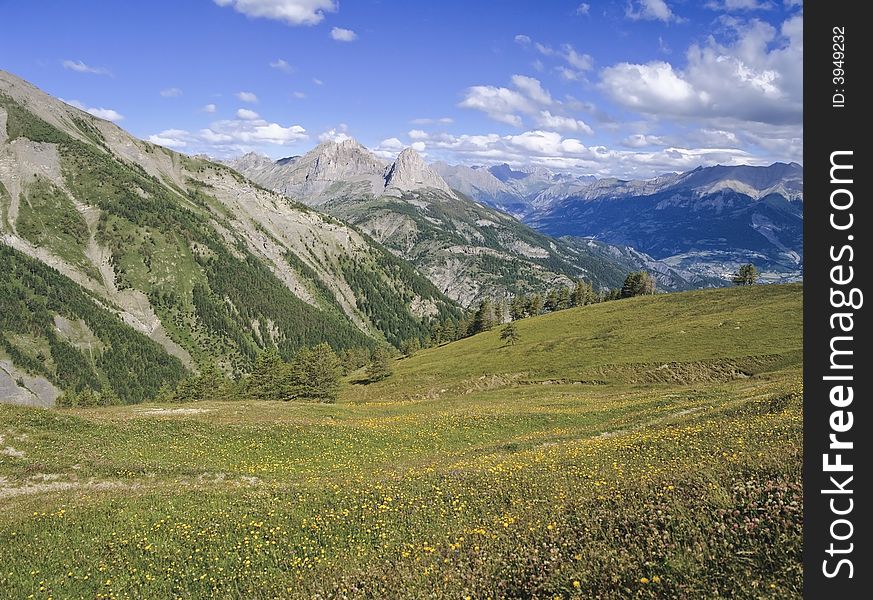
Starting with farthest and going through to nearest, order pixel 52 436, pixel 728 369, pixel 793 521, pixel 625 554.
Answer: pixel 728 369 → pixel 52 436 → pixel 625 554 → pixel 793 521

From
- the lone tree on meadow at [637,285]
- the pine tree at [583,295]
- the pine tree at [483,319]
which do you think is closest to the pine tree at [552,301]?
the pine tree at [583,295]

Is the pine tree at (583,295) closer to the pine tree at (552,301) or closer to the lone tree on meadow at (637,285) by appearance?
the pine tree at (552,301)

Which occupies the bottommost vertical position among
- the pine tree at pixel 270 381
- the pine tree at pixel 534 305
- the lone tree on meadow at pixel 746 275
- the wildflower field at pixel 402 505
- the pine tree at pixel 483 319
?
the pine tree at pixel 270 381

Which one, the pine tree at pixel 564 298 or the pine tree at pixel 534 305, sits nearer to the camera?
the pine tree at pixel 534 305

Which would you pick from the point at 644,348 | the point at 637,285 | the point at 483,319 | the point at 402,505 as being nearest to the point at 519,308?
the point at 483,319

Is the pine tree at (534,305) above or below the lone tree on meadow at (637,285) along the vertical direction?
below

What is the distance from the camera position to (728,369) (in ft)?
206

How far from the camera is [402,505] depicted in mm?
16484

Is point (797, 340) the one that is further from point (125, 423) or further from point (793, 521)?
point (125, 423)

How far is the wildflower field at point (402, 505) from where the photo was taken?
30.9 ft

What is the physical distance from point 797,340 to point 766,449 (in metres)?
65.4

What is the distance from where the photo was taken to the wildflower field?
30.9 feet

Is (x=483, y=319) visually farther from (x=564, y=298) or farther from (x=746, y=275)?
(x=746, y=275)
